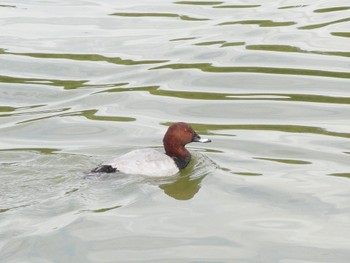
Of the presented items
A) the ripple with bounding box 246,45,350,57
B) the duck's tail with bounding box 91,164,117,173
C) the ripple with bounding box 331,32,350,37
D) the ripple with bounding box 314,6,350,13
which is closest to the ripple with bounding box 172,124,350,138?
the duck's tail with bounding box 91,164,117,173

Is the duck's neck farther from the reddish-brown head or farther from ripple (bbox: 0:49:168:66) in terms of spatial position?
ripple (bbox: 0:49:168:66)

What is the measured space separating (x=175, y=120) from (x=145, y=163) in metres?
2.19

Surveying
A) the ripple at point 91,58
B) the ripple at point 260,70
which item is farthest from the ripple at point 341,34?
the ripple at point 91,58

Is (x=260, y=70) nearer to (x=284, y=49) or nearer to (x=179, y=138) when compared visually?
(x=284, y=49)

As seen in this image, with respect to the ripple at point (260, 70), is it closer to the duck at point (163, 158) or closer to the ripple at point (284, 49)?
the ripple at point (284, 49)

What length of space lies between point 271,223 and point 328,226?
51 cm

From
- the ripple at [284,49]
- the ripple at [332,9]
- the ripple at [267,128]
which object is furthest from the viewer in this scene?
the ripple at [332,9]

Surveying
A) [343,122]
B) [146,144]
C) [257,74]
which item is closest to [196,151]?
[146,144]

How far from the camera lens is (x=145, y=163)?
37.7ft

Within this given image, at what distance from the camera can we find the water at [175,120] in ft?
31.3

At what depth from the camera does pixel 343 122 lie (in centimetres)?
1293

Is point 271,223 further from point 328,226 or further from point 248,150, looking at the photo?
point 248,150

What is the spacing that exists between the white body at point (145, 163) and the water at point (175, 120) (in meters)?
0.12

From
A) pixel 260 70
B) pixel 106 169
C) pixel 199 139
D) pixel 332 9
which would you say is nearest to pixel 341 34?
pixel 332 9
